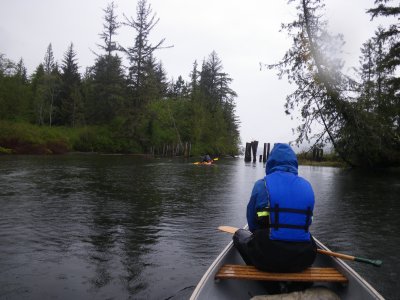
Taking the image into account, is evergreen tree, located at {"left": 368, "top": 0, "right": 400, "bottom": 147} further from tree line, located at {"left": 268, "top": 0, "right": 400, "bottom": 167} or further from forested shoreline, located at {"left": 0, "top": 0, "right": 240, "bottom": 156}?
forested shoreline, located at {"left": 0, "top": 0, "right": 240, "bottom": 156}

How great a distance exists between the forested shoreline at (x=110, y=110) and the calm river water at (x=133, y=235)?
31.9m

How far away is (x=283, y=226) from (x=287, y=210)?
0.64 feet

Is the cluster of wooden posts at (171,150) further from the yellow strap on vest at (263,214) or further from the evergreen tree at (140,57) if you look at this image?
the yellow strap on vest at (263,214)

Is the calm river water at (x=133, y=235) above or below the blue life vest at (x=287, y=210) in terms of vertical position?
below

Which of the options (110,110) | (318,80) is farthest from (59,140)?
(318,80)

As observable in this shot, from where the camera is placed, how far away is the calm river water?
5.64m

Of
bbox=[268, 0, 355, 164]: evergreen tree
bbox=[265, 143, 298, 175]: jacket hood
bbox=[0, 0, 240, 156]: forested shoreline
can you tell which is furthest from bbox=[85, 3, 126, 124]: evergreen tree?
bbox=[265, 143, 298, 175]: jacket hood

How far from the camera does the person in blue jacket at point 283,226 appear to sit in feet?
14.6

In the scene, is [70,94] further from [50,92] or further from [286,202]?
[286,202]

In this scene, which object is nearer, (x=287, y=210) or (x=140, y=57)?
(x=287, y=210)

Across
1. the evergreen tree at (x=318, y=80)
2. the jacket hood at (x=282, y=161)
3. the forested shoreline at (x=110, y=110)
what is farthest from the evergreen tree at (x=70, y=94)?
the jacket hood at (x=282, y=161)

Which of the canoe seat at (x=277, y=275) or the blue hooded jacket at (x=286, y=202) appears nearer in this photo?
the canoe seat at (x=277, y=275)

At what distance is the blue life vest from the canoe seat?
410 millimetres

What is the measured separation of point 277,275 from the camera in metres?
4.40
